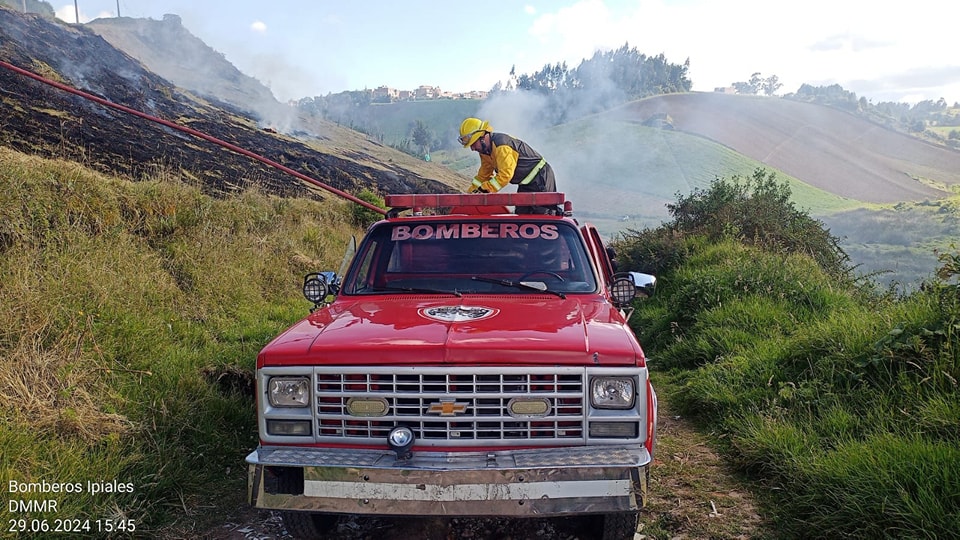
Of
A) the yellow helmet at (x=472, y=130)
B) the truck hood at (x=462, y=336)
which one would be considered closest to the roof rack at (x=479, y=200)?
the truck hood at (x=462, y=336)

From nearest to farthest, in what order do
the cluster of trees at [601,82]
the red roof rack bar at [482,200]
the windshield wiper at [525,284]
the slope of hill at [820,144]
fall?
1. the windshield wiper at [525,284]
2. the red roof rack bar at [482,200]
3. the slope of hill at [820,144]
4. the cluster of trees at [601,82]

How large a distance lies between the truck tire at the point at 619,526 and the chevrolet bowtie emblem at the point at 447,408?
2.90 ft

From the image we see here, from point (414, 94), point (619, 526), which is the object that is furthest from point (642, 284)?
point (414, 94)

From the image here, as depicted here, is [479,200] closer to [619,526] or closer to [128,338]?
[619,526]

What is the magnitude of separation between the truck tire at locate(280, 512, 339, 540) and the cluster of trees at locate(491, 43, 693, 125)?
77752 mm

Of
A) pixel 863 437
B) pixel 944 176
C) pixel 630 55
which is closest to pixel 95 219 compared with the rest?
pixel 863 437

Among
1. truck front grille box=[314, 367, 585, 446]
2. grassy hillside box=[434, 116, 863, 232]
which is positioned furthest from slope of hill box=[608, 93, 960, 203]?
truck front grille box=[314, 367, 585, 446]

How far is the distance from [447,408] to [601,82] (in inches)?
3801

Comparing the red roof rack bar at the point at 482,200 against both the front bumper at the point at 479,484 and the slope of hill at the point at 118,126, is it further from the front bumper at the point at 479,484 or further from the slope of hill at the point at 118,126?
the slope of hill at the point at 118,126

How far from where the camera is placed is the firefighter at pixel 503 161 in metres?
6.50

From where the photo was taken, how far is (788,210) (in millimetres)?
11383

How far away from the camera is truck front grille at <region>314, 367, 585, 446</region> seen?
2564 mm

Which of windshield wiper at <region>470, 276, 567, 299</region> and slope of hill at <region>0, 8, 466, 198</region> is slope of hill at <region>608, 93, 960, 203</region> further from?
windshield wiper at <region>470, 276, 567, 299</region>

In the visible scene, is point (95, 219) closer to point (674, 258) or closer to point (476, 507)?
point (476, 507)
